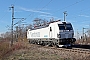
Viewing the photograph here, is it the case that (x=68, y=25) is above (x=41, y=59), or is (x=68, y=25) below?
above

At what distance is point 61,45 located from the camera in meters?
27.2

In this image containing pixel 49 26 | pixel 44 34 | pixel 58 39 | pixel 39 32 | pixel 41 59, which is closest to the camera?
pixel 41 59

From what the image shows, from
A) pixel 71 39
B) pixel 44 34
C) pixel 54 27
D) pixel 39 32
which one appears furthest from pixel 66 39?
pixel 39 32

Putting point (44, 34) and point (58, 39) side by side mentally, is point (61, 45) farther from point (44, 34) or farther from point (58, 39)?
point (44, 34)

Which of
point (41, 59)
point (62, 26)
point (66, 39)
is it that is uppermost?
point (62, 26)

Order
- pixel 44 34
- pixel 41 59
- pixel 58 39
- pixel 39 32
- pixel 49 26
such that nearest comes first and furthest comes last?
pixel 41 59, pixel 58 39, pixel 49 26, pixel 44 34, pixel 39 32

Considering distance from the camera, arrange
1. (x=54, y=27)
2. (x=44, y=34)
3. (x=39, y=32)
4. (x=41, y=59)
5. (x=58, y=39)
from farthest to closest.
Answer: (x=39, y=32), (x=44, y=34), (x=54, y=27), (x=58, y=39), (x=41, y=59)

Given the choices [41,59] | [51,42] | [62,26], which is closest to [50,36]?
[51,42]

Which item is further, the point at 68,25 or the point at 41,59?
the point at 68,25

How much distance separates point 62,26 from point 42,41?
831 centimetres

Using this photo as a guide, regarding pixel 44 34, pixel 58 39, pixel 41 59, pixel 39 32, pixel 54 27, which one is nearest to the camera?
pixel 41 59

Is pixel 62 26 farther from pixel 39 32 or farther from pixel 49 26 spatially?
pixel 39 32

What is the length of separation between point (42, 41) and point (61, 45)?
28.8 ft

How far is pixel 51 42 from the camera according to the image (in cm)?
3030
